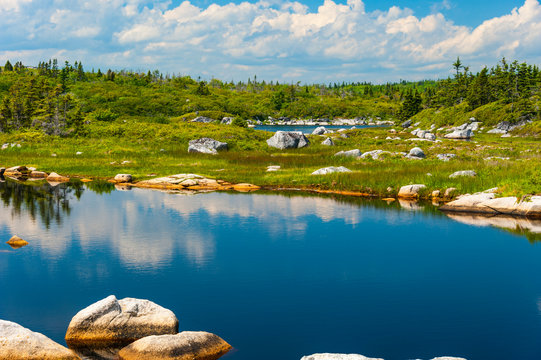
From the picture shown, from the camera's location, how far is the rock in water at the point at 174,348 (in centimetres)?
1342

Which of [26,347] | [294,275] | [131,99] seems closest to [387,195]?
[294,275]

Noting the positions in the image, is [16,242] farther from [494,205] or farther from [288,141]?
[288,141]

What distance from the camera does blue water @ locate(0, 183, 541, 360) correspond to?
53.0ft

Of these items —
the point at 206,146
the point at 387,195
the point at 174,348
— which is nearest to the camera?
the point at 174,348

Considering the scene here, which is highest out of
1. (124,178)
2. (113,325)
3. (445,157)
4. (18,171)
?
(445,157)

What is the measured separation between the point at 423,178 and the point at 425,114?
106778mm

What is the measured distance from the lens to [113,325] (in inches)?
591

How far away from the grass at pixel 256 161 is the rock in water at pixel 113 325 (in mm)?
27564

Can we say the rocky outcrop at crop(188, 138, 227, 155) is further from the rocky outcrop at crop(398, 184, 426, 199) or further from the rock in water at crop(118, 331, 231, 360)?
the rock in water at crop(118, 331, 231, 360)

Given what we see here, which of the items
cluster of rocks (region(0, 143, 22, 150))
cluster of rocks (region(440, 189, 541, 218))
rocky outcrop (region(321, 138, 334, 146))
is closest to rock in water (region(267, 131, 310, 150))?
rocky outcrop (region(321, 138, 334, 146))

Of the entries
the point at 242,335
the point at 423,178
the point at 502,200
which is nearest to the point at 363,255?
the point at 242,335

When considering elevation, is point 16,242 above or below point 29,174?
below

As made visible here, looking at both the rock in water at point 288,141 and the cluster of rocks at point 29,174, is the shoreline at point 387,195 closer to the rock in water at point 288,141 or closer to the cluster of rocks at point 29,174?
the cluster of rocks at point 29,174

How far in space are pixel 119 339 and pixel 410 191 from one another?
29748 millimetres
